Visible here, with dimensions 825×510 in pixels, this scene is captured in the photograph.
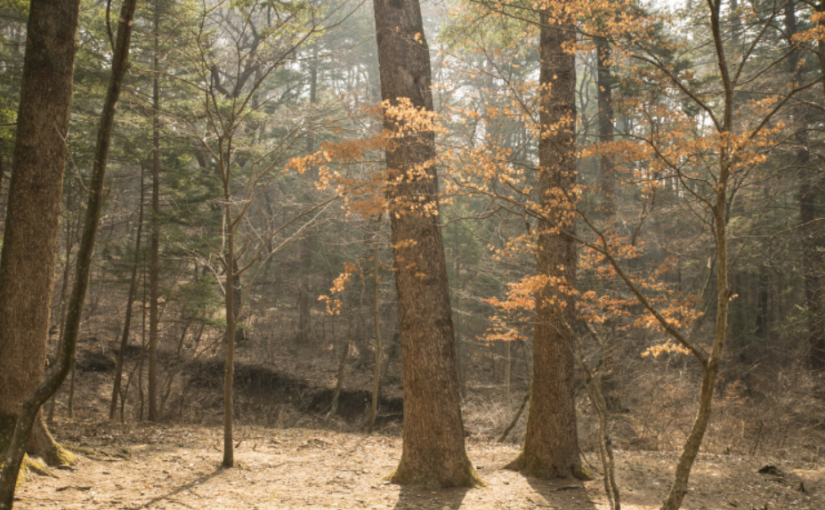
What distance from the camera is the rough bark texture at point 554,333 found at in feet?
18.3

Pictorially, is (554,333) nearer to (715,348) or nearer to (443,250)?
(443,250)

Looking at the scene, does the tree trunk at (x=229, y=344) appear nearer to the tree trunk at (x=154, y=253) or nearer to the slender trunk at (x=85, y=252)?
the slender trunk at (x=85, y=252)

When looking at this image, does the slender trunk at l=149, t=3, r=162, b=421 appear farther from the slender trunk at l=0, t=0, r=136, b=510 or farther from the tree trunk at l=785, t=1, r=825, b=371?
the tree trunk at l=785, t=1, r=825, b=371

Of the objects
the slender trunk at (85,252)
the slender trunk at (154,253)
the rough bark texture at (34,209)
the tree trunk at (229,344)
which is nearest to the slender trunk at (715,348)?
the slender trunk at (85,252)

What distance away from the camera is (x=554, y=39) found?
5926 millimetres

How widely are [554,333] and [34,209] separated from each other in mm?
5311

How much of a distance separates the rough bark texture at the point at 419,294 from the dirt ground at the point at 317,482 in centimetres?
38

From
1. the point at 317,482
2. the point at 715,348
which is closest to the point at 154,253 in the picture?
the point at 317,482

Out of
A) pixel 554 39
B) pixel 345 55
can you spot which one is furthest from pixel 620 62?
pixel 345 55

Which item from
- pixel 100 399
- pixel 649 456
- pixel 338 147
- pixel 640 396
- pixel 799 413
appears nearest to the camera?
pixel 338 147

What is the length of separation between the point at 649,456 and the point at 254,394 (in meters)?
11.0

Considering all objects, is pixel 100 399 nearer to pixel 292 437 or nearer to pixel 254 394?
pixel 254 394

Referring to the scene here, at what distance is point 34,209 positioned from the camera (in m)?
4.59

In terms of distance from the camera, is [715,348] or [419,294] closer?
[715,348]
